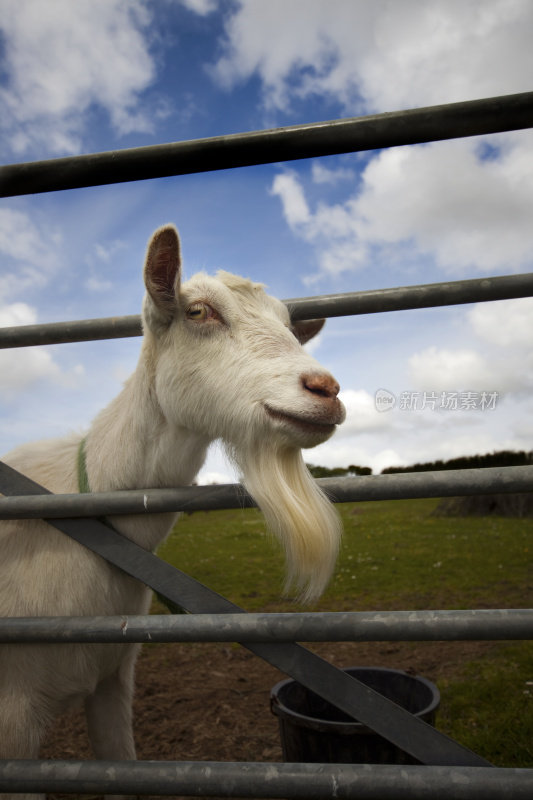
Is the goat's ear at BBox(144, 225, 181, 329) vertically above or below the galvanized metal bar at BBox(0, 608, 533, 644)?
above

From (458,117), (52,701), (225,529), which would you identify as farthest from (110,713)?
(225,529)

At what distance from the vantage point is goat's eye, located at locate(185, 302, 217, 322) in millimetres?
1881

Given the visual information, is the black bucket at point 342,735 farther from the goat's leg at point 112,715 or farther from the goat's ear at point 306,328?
the goat's ear at point 306,328

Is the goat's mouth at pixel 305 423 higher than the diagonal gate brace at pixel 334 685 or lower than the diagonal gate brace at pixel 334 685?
higher

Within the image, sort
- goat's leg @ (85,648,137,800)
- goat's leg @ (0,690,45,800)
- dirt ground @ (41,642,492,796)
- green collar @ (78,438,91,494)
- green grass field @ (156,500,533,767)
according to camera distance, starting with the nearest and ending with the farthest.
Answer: goat's leg @ (0,690,45,800) < green collar @ (78,438,91,494) < goat's leg @ (85,648,137,800) < dirt ground @ (41,642,492,796) < green grass field @ (156,500,533,767)

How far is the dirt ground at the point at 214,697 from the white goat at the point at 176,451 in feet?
5.28

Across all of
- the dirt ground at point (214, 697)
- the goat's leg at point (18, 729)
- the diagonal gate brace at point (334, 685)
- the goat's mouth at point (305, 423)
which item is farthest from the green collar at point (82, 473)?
the dirt ground at point (214, 697)

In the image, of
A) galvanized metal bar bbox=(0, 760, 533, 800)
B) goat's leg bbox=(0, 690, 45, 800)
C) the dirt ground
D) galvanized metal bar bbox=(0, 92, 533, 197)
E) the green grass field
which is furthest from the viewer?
the green grass field

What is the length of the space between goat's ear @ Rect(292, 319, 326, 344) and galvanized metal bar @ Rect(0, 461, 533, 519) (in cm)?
77

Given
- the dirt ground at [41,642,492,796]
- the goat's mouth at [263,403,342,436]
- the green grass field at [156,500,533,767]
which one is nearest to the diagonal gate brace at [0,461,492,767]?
the green grass field at [156,500,533,767]

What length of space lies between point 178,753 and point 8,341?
2.65 metres

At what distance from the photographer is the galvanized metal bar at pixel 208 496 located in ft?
4.77

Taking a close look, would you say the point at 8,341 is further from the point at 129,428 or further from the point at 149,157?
the point at 149,157

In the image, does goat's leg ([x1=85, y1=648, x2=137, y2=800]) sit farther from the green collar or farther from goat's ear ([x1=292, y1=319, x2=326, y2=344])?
goat's ear ([x1=292, y1=319, x2=326, y2=344])
